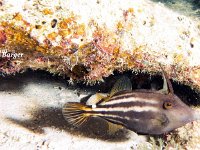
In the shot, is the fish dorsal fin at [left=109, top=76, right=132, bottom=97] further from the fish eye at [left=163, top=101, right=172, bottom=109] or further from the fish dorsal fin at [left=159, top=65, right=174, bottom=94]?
the fish eye at [left=163, top=101, right=172, bottom=109]

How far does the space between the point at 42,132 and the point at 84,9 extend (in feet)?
6.61

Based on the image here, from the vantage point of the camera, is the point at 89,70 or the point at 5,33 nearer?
the point at 5,33

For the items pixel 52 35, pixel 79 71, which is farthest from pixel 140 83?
pixel 52 35

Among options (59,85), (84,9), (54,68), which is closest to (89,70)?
(54,68)

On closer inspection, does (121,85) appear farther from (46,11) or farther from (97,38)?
(46,11)

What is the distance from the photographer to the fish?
2.70m

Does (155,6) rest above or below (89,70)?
above

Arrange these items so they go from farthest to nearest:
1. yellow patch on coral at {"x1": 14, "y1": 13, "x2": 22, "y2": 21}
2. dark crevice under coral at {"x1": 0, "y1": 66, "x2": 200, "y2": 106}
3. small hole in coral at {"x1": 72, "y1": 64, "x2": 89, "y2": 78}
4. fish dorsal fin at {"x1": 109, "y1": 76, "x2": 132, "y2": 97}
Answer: dark crevice under coral at {"x1": 0, "y1": 66, "x2": 200, "y2": 106} → small hole in coral at {"x1": 72, "y1": 64, "x2": 89, "y2": 78} → fish dorsal fin at {"x1": 109, "y1": 76, "x2": 132, "y2": 97} → yellow patch on coral at {"x1": 14, "y1": 13, "x2": 22, "y2": 21}

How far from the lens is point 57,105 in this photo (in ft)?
15.3

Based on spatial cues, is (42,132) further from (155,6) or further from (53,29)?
(155,6)

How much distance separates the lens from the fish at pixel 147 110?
2.70 m

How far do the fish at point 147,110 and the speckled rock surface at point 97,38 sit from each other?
634 mm

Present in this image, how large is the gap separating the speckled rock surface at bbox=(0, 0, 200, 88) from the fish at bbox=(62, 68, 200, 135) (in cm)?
63

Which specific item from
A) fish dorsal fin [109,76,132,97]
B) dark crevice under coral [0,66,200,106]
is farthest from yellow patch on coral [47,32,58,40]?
dark crevice under coral [0,66,200,106]
